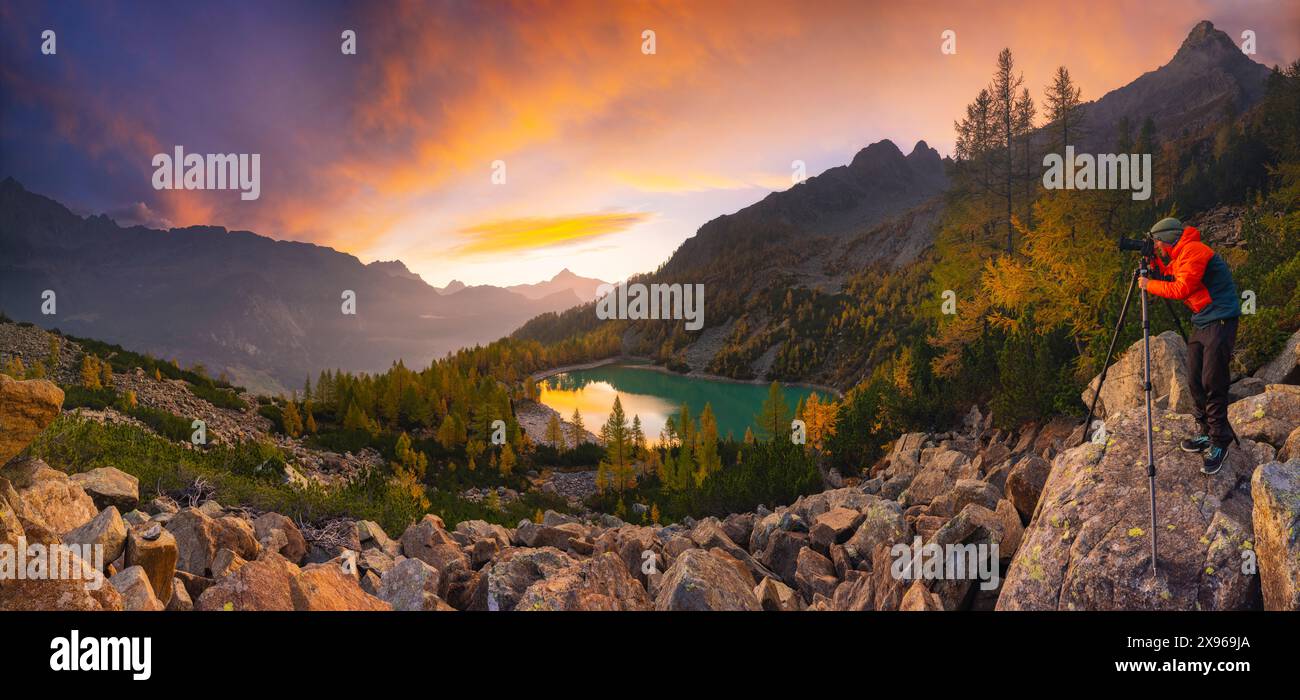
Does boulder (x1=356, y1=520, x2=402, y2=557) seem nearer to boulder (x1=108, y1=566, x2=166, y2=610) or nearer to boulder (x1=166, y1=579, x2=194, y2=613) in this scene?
boulder (x1=166, y1=579, x2=194, y2=613)

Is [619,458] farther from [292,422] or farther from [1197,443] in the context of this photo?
[1197,443]

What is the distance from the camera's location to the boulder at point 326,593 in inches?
206

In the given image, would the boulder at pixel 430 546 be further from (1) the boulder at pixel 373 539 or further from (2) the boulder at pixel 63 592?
(2) the boulder at pixel 63 592

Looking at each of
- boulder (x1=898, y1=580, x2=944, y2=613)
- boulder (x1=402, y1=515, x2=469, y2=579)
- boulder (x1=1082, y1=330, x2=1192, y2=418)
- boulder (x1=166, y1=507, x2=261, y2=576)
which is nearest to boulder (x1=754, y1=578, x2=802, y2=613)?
boulder (x1=898, y1=580, x2=944, y2=613)

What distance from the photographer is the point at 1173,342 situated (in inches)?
367

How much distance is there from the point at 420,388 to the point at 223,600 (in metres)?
61.0

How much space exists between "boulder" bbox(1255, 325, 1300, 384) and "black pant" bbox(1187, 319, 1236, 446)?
12.7 feet

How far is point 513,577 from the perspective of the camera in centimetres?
671

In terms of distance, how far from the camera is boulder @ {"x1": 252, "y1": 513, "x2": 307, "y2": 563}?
8523mm

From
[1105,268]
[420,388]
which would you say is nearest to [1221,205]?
[1105,268]

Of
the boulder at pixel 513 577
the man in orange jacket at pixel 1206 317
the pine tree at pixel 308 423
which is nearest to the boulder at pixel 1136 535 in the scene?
the man in orange jacket at pixel 1206 317

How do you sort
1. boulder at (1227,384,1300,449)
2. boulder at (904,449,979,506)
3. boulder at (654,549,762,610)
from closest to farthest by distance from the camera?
boulder at (654,549,762,610)
boulder at (1227,384,1300,449)
boulder at (904,449,979,506)

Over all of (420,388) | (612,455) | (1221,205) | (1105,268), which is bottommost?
(612,455)
